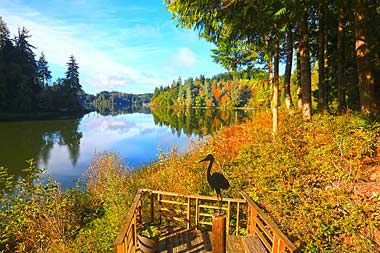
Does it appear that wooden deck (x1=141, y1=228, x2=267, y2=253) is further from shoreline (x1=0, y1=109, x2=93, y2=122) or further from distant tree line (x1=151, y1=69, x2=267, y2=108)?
distant tree line (x1=151, y1=69, x2=267, y2=108)

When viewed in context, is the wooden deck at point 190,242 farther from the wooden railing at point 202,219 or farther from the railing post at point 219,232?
the railing post at point 219,232

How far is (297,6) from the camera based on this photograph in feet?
21.2

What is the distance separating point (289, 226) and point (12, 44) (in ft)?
218

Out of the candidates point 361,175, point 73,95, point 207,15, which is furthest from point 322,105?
point 73,95

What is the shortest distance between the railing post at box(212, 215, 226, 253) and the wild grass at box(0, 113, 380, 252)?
2.89 m

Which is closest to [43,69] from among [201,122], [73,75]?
[73,75]

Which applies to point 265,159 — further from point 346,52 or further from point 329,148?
point 346,52

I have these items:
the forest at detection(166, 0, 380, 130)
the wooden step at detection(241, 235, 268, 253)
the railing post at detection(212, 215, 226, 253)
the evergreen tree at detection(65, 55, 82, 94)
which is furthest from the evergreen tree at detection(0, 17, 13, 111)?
the railing post at detection(212, 215, 226, 253)

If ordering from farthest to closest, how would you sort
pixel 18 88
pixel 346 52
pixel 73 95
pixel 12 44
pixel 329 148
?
pixel 73 95, pixel 12 44, pixel 18 88, pixel 346 52, pixel 329 148

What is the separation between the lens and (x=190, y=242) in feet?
17.9

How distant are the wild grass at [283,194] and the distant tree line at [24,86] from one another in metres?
48.9

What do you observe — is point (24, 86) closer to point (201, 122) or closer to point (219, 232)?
point (201, 122)

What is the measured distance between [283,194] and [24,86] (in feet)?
186

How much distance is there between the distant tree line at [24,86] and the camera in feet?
157
